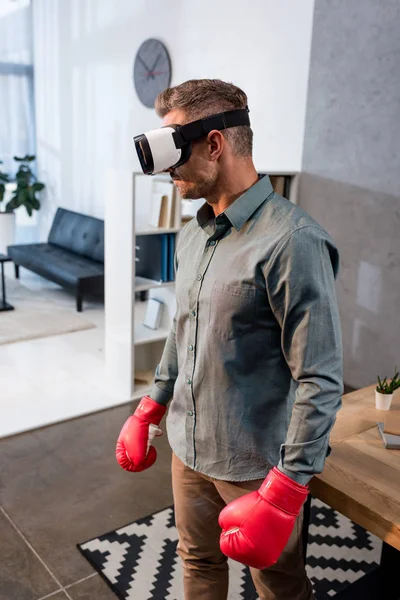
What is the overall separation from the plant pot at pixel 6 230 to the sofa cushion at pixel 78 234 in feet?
2.35

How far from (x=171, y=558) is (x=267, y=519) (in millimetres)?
1255

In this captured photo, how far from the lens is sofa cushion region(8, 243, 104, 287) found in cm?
568

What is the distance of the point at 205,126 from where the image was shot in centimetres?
133

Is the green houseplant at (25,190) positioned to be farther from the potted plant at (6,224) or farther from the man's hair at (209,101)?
the man's hair at (209,101)

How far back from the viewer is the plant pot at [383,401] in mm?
1966

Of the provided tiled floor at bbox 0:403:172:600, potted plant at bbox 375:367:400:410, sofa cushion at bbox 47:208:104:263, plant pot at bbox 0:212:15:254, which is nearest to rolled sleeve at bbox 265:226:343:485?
potted plant at bbox 375:367:400:410

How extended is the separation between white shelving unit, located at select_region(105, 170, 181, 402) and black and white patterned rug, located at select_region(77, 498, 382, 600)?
1.34 m

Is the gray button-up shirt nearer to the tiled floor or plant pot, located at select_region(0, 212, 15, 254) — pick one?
the tiled floor

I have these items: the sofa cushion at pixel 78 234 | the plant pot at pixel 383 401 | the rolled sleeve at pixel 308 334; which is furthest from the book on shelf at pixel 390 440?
the sofa cushion at pixel 78 234

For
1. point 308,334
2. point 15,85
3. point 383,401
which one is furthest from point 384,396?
point 15,85

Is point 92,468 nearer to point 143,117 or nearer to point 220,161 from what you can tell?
point 220,161

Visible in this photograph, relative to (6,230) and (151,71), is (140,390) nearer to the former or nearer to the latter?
(151,71)

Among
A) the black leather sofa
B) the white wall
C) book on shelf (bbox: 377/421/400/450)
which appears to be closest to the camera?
book on shelf (bbox: 377/421/400/450)

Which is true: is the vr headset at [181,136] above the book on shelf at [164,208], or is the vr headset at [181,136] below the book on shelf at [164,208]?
above
